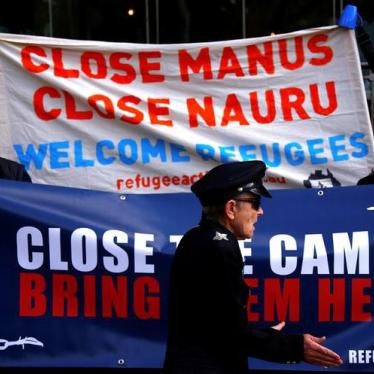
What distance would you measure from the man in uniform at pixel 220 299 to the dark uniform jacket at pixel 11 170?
200cm

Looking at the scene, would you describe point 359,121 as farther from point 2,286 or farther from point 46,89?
point 2,286

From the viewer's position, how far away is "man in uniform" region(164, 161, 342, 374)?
111 inches

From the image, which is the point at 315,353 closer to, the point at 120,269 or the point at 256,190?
the point at 256,190

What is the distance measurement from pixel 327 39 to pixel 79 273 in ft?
6.08

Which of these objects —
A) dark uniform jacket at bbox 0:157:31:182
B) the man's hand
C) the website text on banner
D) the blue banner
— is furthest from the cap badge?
dark uniform jacket at bbox 0:157:31:182

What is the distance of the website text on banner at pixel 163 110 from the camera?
189 inches

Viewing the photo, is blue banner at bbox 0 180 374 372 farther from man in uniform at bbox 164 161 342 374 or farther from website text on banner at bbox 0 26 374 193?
man in uniform at bbox 164 161 342 374

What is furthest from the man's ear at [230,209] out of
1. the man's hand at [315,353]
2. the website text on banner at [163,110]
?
the website text on banner at [163,110]

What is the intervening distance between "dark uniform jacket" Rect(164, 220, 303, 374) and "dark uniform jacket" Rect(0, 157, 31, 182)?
2036 millimetres

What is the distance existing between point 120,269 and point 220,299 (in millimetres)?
1522

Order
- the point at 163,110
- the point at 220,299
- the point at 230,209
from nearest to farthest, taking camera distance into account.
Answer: the point at 220,299 < the point at 230,209 < the point at 163,110

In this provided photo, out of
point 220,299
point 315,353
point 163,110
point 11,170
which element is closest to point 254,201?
point 220,299

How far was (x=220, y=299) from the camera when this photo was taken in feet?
9.14

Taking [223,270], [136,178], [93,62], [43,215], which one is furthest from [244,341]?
[93,62]
